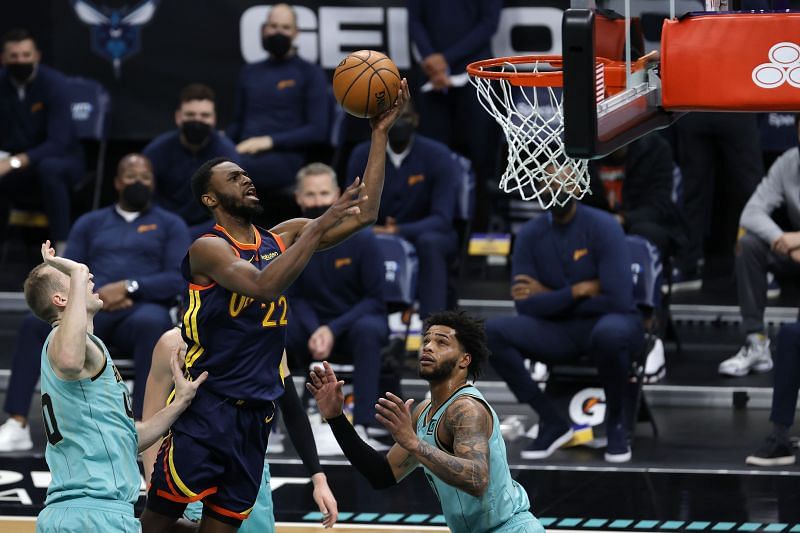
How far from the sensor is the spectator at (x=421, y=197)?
9.15 m

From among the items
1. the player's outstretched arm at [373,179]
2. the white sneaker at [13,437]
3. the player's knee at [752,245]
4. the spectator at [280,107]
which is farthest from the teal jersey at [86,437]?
the spectator at [280,107]

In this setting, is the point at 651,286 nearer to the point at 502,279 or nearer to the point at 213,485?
the point at 502,279

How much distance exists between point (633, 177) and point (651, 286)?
1.10m

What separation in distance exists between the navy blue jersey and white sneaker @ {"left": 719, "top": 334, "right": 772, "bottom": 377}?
4565 mm

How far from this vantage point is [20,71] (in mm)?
10453

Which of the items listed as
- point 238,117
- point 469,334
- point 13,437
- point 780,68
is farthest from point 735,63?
point 238,117

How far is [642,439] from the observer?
8383 mm

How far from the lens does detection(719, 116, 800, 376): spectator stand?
28.2ft

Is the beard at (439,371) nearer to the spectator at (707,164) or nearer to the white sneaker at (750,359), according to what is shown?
the white sneaker at (750,359)

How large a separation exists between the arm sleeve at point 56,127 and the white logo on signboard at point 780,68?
6607mm

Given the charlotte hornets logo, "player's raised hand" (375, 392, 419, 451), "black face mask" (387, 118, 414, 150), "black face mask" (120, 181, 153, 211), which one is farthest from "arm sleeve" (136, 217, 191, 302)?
"player's raised hand" (375, 392, 419, 451)

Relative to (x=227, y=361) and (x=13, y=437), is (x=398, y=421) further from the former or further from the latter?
(x=13, y=437)

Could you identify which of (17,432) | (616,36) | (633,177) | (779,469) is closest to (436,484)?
(616,36)

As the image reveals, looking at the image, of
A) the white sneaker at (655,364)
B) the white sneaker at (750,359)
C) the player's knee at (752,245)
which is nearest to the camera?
the white sneaker at (655,364)
